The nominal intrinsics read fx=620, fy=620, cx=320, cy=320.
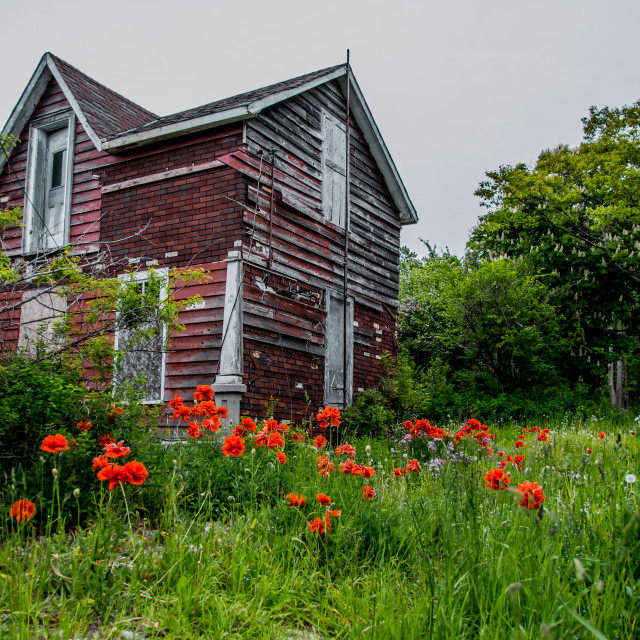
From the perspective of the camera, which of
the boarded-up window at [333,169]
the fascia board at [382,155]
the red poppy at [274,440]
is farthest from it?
the fascia board at [382,155]

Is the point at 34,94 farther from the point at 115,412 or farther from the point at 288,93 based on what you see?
the point at 115,412

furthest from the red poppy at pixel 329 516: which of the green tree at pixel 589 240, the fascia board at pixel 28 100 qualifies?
the green tree at pixel 589 240

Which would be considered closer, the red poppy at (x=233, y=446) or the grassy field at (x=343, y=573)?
the grassy field at (x=343, y=573)

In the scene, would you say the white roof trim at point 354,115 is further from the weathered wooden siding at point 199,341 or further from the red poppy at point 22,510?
the red poppy at point 22,510

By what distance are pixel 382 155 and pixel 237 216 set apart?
17.7ft

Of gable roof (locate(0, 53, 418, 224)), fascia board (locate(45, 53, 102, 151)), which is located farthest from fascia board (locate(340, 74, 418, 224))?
fascia board (locate(45, 53, 102, 151))

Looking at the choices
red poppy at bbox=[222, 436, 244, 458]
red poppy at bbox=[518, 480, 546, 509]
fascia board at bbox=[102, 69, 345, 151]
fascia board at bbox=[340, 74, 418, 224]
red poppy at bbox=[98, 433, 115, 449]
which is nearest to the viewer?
red poppy at bbox=[518, 480, 546, 509]

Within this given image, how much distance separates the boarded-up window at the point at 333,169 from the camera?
1183 cm

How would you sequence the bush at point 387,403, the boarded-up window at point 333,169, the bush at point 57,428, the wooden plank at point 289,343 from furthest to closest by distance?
the boarded-up window at point 333,169 → the bush at point 387,403 → the wooden plank at point 289,343 → the bush at point 57,428

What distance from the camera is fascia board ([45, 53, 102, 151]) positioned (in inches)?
413

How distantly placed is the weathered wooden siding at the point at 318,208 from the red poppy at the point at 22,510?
22.5 ft

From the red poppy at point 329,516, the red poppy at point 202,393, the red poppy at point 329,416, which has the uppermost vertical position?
the red poppy at point 202,393

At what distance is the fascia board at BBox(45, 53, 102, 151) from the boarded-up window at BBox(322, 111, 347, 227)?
408 cm

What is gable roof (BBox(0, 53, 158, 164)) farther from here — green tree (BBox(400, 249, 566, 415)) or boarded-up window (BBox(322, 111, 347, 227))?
green tree (BBox(400, 249, 566, 415))
